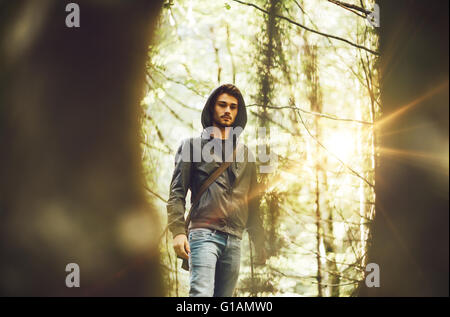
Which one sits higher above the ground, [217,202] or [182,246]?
[217,202]

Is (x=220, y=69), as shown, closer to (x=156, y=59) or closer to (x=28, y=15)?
(x=156, y=59)

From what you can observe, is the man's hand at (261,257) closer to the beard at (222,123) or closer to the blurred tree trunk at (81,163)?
the blurred tree trunk at (81,163)

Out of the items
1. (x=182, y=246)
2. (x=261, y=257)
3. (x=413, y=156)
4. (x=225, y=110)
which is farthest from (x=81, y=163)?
(x=413, y=156)

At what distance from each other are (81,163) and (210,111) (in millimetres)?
1052

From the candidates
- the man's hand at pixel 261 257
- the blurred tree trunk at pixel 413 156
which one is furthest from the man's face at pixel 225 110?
the blurred tree trunk at pixel 413 156

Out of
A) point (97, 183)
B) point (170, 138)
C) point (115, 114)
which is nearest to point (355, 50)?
point (170, 138)

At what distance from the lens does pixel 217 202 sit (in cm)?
285

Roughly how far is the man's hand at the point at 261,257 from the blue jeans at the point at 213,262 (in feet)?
0.54

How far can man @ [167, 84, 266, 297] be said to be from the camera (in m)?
2.75

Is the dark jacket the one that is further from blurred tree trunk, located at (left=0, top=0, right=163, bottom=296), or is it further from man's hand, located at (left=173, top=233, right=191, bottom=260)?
blurred tree trunk, located at (left=0, top=0, right=163, bottom=296)

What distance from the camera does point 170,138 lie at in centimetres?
309

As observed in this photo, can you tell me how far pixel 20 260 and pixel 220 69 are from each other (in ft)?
7.20

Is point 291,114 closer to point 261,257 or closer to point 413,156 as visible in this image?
point 413,156

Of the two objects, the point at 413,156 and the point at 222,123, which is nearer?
the point at 413,156
